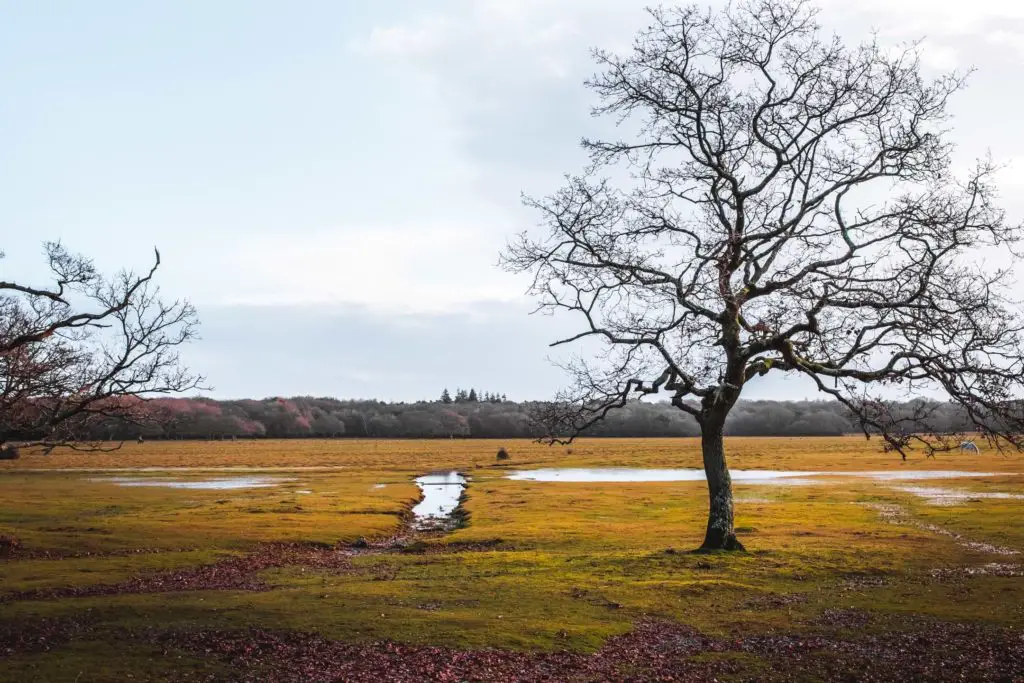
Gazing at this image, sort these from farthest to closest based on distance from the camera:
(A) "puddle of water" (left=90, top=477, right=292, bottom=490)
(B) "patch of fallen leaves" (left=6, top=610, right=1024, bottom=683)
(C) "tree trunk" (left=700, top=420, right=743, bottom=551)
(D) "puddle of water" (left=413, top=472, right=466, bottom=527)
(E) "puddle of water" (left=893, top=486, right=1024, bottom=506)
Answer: (A) "puddle of water" (left=90, top=477, right=292, bottom=490) < (D) "puddle of water" (left=413, top=472, right=466, bottom=527) < (E) "puddle of water" (left=893, top=486, right=1024, bottom=506) < (C) "tree trunk" (left=700, top=420, right=743, bottom=551) < (B) "patch of fallen leaves" (left=6, top=610, right=1024, bottom=683)

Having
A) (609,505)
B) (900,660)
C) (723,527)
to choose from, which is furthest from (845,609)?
(609,505)

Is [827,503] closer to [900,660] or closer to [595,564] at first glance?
[595,564]

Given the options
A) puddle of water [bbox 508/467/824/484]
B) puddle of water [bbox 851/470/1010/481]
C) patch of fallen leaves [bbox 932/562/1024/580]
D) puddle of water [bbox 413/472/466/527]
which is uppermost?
patch of fallen leaves [bbox 932/562/1024/580]

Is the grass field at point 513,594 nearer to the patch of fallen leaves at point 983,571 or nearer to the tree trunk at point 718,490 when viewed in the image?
the patch of fallen leaves at point 983,571

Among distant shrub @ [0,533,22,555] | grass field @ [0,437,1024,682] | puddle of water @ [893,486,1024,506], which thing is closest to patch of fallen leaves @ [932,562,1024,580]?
grass field @ [0,437,1024,682]

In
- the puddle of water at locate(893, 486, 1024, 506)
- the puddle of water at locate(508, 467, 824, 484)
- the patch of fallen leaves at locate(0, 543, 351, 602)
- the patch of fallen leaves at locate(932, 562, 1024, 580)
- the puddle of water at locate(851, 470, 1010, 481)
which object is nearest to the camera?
the patch of fallen leaves at locate(0, 543, 351, 602)

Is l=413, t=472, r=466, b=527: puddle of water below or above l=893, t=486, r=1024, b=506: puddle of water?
below

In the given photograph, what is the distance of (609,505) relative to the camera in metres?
60.1

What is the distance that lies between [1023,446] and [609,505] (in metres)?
40.6

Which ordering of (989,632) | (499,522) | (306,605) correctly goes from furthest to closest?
(499,522), (306,605), (989,632)

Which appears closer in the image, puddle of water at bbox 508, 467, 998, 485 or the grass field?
the grass field

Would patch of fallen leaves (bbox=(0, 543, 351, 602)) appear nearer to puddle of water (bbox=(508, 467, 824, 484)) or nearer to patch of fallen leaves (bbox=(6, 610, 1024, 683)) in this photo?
patch of fallen leaves (bbox=(6, 610, 1024, 683))

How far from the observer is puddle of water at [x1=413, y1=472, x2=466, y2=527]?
5800cm

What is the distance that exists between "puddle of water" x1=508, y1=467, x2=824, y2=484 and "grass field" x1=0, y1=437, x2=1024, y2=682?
110ft
